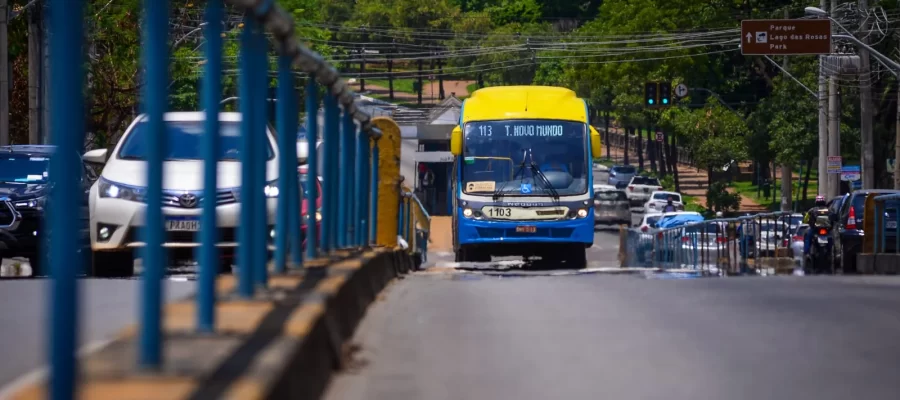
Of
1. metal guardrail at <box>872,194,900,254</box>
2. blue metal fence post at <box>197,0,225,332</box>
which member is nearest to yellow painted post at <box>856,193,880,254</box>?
metal guardrail at <box>872,194,900,254</box>

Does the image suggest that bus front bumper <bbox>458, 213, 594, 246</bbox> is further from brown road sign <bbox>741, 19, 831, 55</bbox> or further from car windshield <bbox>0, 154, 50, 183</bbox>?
brown road sign <bbox>741, 19, 831, 55</bbox>

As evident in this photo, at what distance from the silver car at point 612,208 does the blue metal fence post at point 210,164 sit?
47.5 metres

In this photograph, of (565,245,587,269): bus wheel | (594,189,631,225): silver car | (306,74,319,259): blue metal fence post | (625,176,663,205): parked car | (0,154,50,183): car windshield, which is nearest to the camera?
(306,74,319,259): blue metal fence post

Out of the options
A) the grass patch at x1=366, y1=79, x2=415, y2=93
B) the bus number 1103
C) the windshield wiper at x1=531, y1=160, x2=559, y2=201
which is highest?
the grass patch at x1=366, y1=79, x2=415, y2=93

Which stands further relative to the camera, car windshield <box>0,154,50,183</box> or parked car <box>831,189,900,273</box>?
parked car <box>831,189,900,273</box>

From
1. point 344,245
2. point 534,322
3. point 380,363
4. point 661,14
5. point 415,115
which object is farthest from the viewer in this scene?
point 415,115

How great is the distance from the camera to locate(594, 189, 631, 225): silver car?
5344cm

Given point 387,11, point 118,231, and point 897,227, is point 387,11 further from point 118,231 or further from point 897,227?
point 118,231

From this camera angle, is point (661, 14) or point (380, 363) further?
point (661, 14)

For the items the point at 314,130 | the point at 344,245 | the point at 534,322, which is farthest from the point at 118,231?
the point at 534,322

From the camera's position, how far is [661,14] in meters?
61.8

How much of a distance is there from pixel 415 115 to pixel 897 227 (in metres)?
76.8

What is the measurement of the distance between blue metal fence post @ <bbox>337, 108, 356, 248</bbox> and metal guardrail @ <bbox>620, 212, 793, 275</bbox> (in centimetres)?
1198

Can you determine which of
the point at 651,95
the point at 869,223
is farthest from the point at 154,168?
the point at 651,95
